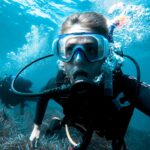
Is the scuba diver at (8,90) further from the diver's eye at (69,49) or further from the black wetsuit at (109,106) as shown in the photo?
the black wetsuit at (109,106)

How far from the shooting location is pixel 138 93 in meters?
3.31

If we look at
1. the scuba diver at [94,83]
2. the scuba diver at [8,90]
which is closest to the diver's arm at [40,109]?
the scuba diver at [94,83]

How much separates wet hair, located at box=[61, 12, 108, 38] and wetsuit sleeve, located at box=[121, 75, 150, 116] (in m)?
0.79

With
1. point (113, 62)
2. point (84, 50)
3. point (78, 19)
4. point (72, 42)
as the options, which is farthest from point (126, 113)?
point (78, 19)

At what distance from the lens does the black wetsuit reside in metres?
3.30

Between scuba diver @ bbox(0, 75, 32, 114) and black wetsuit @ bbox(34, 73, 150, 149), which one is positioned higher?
black wetsuit @ bbox(34, 73, 150, 149)

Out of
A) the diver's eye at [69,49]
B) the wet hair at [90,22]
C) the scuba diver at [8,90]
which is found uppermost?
the wet hair at [90,22]

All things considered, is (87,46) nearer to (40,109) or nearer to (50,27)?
(40,109)

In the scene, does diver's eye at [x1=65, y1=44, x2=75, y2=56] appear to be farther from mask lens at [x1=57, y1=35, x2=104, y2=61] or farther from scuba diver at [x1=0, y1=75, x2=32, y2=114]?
scuba diver at [x1=0, y1=75, x2=32, y2=114]

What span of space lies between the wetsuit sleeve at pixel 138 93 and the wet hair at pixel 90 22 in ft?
2.60

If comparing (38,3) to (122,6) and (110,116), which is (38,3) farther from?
(110,116)

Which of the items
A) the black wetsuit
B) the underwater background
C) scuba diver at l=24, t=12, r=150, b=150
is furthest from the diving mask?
the underwater background

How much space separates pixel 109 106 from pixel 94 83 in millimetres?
539

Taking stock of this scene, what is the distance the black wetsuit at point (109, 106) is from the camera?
3303 mm
